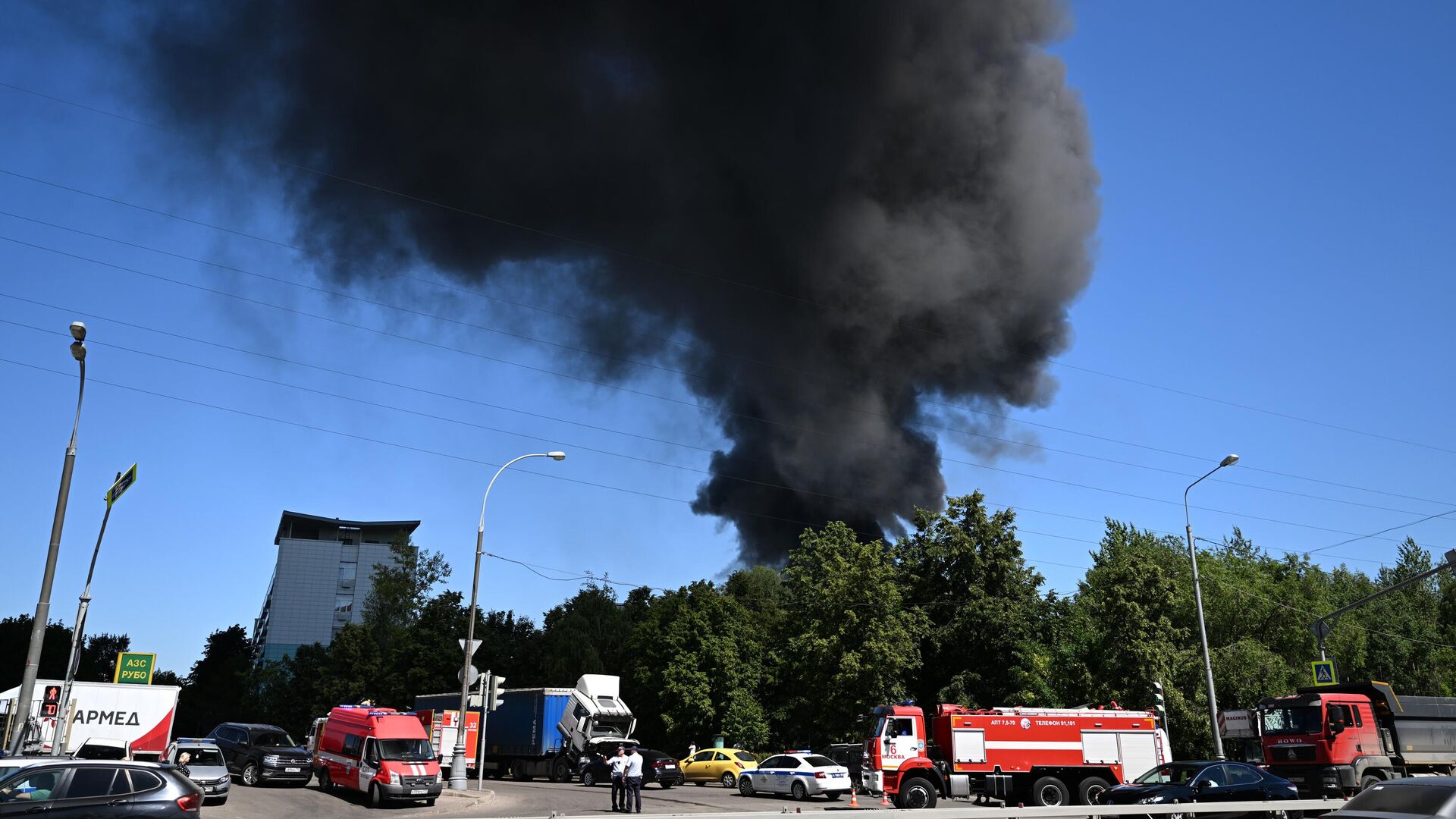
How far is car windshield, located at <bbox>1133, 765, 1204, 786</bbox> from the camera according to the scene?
20.1 m

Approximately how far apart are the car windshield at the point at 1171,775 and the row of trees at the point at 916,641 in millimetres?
19959

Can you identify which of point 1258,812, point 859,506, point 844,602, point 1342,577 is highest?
point 859,506

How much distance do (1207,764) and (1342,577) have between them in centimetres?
7637

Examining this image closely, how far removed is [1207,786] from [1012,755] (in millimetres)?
6476

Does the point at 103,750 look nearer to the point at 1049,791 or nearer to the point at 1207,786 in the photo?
the point at 1049,791

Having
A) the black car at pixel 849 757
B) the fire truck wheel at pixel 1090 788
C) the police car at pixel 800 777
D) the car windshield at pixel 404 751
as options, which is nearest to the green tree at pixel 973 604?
the black car at pixel 849 757

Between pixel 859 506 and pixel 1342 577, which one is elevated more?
pixel 859 506

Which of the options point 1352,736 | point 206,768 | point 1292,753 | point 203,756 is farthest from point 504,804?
point 1352,736

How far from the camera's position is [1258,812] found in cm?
1795

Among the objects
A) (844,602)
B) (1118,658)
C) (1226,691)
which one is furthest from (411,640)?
(1226,691)

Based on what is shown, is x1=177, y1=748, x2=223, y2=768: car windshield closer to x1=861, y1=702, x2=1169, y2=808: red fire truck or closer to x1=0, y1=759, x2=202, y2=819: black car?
x1=0, y1=759, x2=202, y2=819: black car

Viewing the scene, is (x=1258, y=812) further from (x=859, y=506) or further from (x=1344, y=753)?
(x=859, y=506)

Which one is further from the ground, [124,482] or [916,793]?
[124,482]

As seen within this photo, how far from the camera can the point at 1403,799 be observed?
1012 cm
